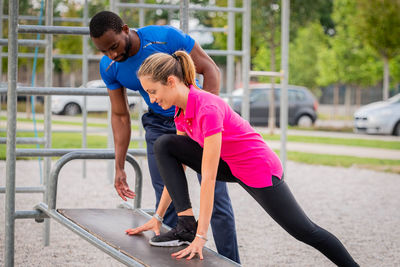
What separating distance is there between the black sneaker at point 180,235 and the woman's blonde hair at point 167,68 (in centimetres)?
58

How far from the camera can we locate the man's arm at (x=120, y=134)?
3229 millimetres

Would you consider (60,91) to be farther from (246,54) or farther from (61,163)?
(246,54)

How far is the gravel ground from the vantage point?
14.0 feet

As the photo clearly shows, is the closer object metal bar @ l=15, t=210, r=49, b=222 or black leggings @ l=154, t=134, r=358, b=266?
black leggings @ l=154, t=134, r=358, b=266

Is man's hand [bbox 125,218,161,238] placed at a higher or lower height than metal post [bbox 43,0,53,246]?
lower

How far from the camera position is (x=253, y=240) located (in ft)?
15.8

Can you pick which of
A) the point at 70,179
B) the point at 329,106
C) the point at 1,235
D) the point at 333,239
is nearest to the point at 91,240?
the point at 333,239

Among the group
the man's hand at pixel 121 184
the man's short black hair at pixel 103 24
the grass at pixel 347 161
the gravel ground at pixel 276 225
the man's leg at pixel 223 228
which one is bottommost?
the gravel ground at pixel 276 225

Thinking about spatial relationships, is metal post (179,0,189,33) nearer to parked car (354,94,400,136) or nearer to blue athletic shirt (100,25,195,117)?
blue athletic shirt (100,25,195,117)

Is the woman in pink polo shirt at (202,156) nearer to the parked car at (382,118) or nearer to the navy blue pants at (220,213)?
the navy blue pants at (220,213)

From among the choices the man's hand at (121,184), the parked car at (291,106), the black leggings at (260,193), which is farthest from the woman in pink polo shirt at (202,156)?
the parked car at (291,106)

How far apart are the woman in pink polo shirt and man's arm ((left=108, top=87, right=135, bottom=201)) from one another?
0.50 meters

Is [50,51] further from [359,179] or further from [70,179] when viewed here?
[359,179]

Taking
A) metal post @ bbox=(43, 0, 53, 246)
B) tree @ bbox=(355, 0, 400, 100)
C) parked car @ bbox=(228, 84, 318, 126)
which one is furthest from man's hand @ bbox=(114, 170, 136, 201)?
tree @ bbox=(355, 0, 400, 100)
